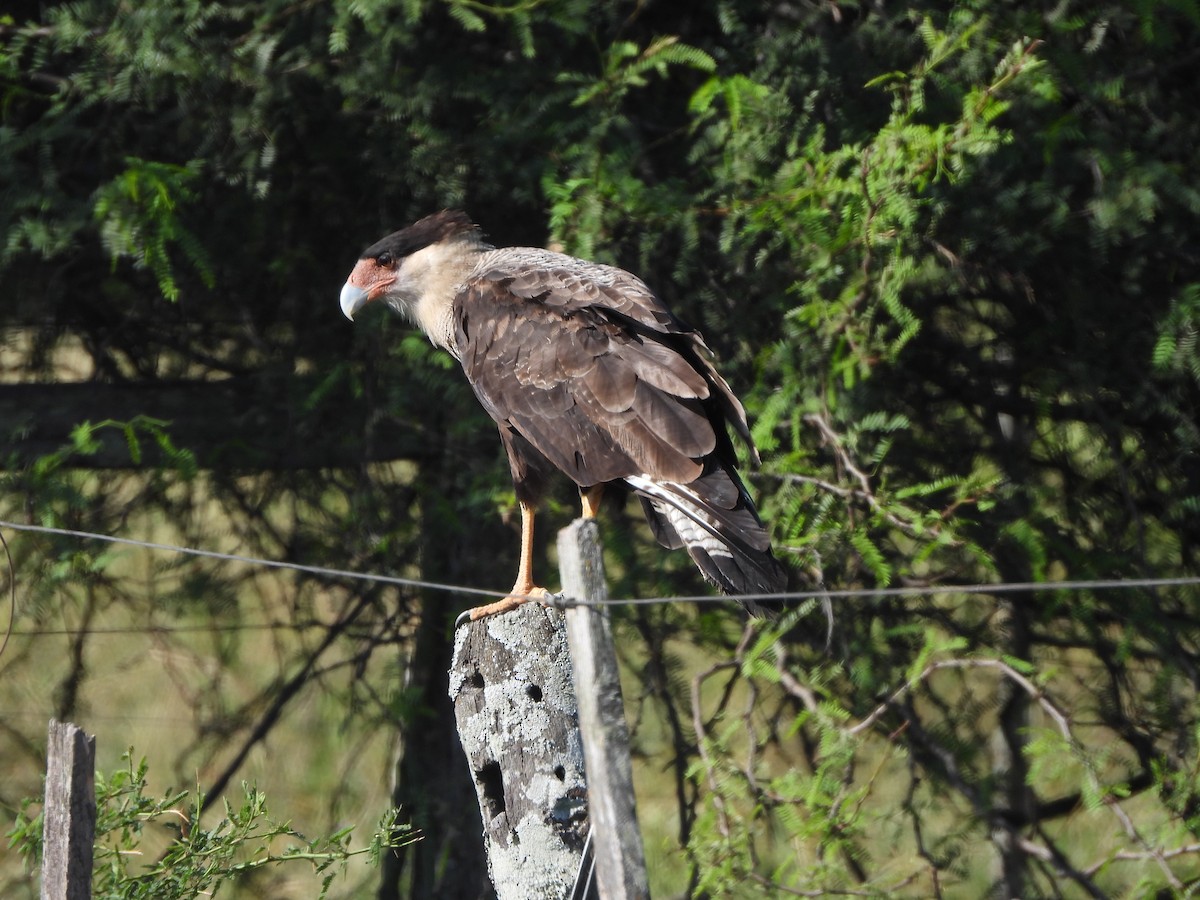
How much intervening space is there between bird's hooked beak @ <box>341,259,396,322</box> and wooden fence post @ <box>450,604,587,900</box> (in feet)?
5.45

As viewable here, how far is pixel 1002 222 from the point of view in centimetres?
402

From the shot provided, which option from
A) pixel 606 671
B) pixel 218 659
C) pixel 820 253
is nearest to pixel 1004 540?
pixel 820 253

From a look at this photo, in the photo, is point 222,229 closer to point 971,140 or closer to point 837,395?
point 837,395

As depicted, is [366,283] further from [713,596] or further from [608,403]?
[713,596]

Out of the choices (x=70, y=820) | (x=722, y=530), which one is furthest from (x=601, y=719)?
(x=70, y=820)

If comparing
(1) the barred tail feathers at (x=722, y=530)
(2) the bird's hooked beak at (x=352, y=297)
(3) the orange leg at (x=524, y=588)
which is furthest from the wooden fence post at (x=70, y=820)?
(2) the bird's hooked beak at (x=352, y=297)

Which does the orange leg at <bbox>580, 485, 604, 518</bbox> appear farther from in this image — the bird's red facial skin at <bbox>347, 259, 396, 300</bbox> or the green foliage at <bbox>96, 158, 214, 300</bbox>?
the green foliage at <bbox>96, 158, 214, 300</bbox>

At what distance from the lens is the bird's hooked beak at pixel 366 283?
4.12m

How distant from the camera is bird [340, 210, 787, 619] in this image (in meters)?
2.90

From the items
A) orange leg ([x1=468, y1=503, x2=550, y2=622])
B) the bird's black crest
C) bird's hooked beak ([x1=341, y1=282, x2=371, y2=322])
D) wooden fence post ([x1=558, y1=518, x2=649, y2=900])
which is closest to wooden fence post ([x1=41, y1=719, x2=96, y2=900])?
orange leg ([x1=468, y1=503, x2=550, y2=622])

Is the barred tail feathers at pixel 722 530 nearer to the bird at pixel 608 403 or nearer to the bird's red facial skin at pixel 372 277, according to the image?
the bird at pixel 608 403

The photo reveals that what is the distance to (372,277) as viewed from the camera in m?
Answer: 4.14

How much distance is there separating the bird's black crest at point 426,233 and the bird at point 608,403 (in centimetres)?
30

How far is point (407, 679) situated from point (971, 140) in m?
2.83
